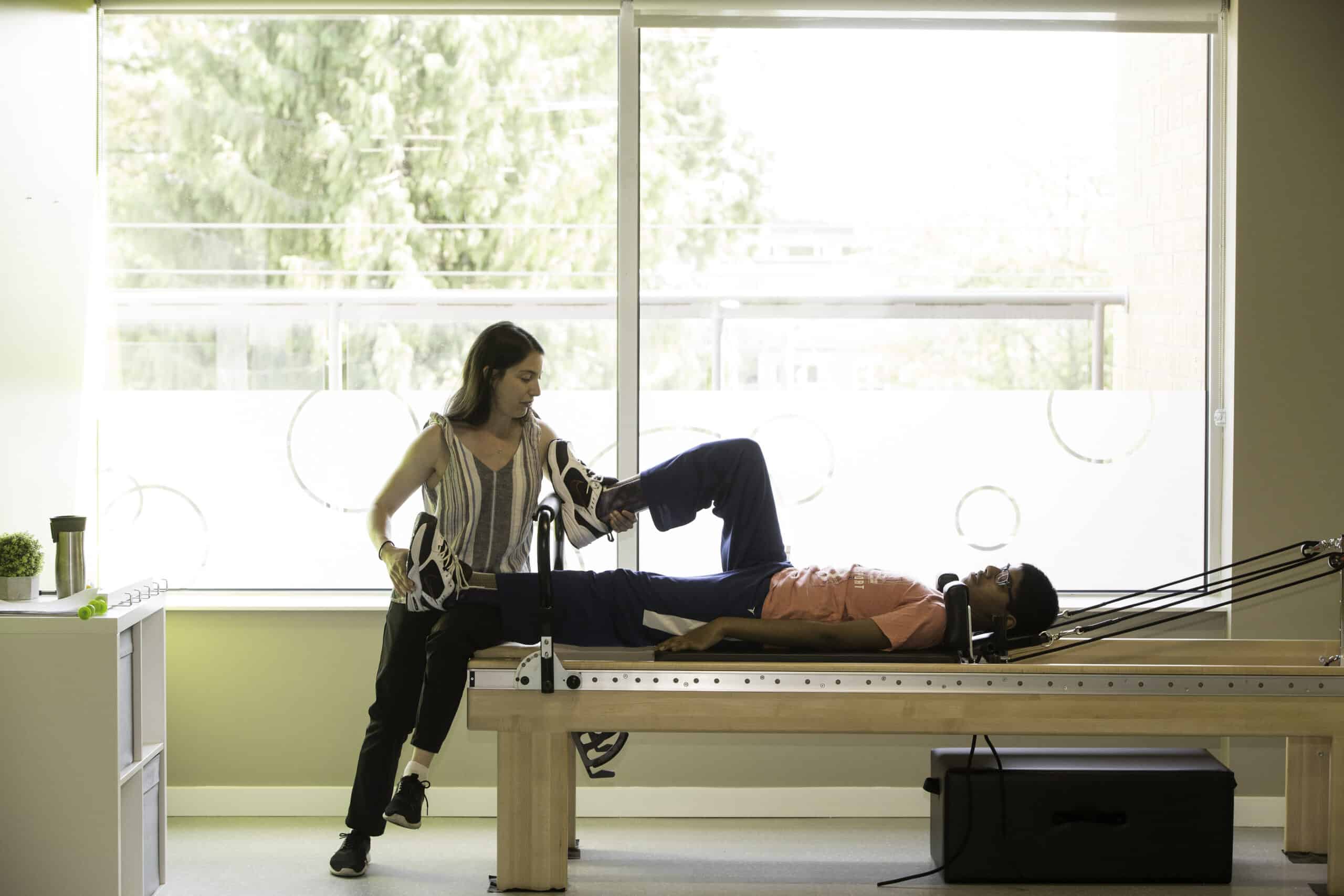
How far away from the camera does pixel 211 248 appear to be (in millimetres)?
3631

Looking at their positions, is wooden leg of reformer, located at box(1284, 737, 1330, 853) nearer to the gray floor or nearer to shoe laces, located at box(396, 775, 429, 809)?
the gray floor

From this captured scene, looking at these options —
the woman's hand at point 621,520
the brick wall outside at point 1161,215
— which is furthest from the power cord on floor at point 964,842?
the brick wall outside at point 1161,215

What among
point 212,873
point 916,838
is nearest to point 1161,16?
point 916,838

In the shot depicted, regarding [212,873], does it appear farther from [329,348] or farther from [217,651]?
[329,348]

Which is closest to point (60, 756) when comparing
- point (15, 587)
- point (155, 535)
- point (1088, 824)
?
point (15, 587)

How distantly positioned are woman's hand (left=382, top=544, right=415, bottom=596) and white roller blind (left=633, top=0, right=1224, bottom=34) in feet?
5.68

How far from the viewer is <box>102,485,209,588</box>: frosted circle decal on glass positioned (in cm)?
365

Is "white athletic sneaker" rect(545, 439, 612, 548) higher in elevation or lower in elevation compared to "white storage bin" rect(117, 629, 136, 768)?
higher

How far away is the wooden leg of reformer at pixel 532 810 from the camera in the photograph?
2764 millimetres

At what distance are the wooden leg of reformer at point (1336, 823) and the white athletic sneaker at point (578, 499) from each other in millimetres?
1775

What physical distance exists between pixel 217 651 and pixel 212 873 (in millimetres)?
727

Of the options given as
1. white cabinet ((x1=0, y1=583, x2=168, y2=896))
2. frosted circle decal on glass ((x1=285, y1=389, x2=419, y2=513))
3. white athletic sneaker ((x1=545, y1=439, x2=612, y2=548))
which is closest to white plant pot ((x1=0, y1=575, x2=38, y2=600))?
white cabinet ((x1=0, y1=583, x2=168, y2=896))

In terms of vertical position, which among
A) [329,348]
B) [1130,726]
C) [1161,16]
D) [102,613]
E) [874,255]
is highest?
[1161,16]

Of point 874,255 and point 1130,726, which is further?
point 874,255
